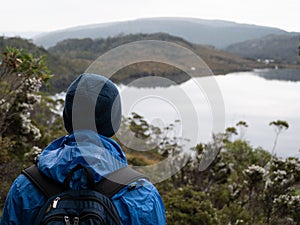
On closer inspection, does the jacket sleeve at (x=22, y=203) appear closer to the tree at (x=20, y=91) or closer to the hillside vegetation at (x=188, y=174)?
the hillside vegetation at (x=188, y=174)

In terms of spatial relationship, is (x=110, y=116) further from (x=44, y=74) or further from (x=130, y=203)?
(x=44, y=74)

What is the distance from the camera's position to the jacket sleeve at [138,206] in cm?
125

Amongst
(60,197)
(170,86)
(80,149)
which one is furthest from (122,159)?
(170,86)

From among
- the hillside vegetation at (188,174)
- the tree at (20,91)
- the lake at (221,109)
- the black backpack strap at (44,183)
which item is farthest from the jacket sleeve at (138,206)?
the tree at (20,91)

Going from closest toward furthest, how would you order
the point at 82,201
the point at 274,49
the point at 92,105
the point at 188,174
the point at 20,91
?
the point at 82,201, the point at 92,105, the point at 20,91, the point at 188,174, the point at 274,49

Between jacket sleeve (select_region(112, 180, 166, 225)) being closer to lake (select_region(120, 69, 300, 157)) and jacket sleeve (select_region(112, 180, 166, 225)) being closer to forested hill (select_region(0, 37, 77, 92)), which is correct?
lake (select_region(120, 69, 300, 157))

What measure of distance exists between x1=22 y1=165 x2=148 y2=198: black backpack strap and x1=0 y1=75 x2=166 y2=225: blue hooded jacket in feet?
0.06

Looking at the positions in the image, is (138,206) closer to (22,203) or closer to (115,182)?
(115,182)

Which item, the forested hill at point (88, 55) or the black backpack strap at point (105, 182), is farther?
the forested hill at point (88, 55)

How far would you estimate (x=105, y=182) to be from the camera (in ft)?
4.16

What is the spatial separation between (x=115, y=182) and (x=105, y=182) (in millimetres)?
34

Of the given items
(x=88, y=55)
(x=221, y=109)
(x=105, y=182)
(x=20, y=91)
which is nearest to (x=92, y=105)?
(x=105, y=182)

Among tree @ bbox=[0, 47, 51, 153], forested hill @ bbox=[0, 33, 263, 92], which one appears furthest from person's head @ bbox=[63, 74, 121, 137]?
forested hill @ bbox=[0, 33, 263, 92]

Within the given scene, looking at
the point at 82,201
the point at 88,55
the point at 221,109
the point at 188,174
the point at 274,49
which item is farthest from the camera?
the point at 274,49
